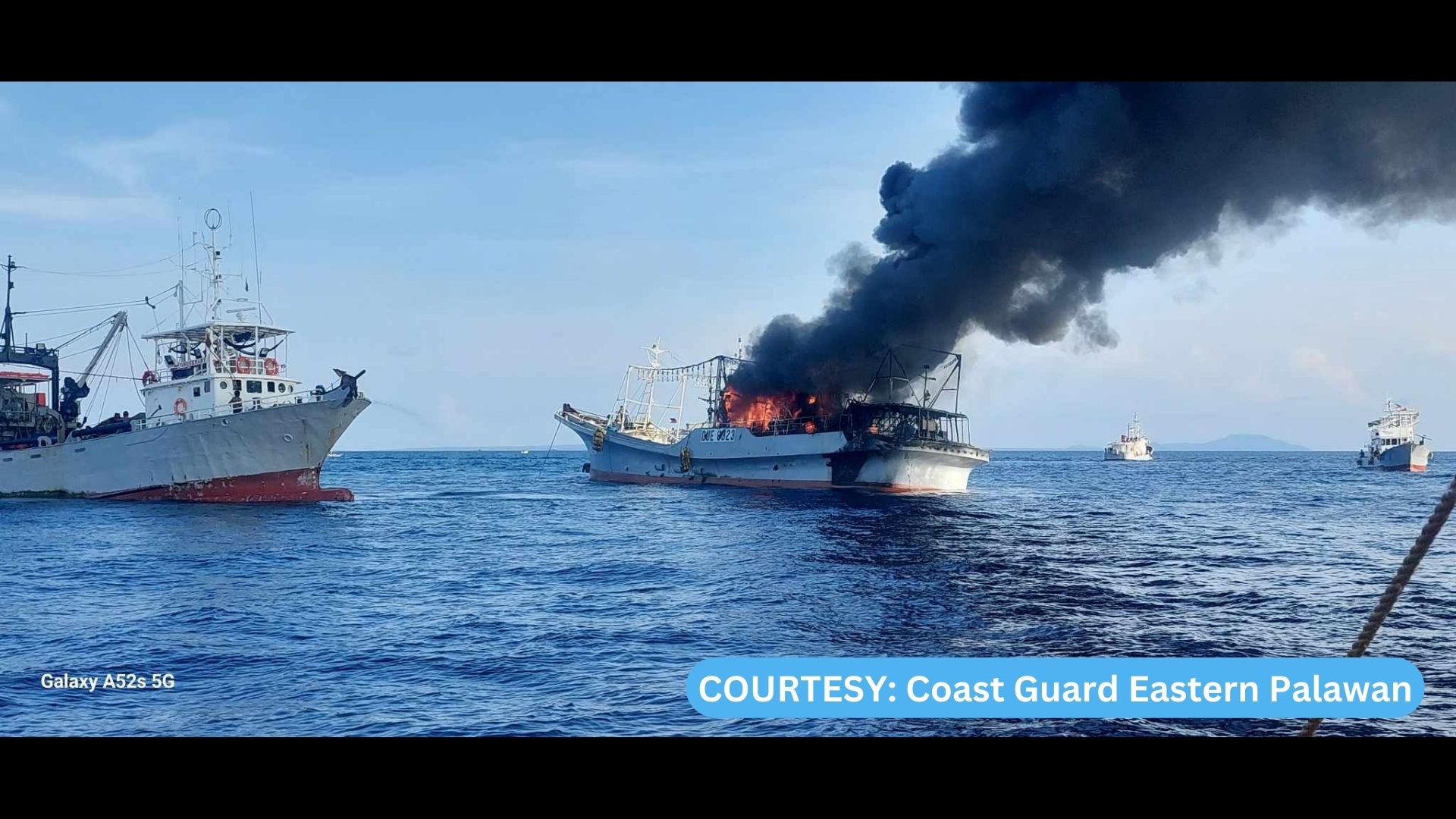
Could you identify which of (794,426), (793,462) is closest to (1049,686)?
(793,462)

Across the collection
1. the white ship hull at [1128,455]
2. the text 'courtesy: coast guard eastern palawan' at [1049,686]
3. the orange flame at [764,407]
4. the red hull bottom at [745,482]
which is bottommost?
the white ship hull at [1128,455]

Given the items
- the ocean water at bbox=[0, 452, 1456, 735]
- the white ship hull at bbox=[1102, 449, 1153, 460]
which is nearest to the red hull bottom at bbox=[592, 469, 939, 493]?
the ocean water at bbox=[0, 452, 1456, 735]

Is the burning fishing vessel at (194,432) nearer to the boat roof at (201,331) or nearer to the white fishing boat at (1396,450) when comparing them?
the boat roof at (201,331)

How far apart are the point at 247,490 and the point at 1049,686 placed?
2905 cm

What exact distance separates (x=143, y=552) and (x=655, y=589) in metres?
11.9

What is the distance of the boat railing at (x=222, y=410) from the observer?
84.8 ft

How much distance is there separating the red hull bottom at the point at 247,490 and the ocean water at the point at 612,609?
1463 millimetres

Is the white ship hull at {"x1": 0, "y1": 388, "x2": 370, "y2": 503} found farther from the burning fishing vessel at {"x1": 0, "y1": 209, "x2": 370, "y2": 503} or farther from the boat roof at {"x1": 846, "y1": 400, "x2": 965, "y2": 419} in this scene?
the boat roof at {"x1": 846, "y1": 400, "x2": 965, "y2": 419}

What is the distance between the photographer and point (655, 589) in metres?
13.8

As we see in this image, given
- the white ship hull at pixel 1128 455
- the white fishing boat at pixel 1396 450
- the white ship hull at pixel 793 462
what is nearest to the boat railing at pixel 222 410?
the white ship hull at pixel 793 462

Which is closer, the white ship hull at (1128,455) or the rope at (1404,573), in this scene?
the rope at (1404,573)

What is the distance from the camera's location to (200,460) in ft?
85.9
